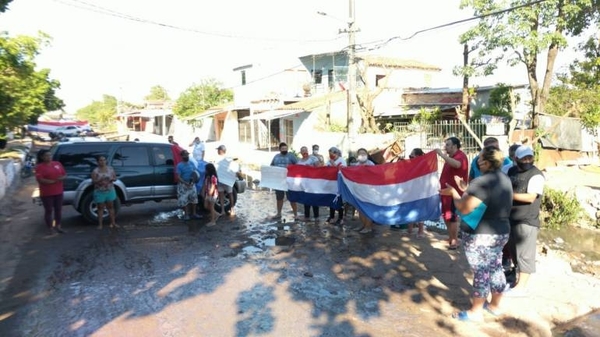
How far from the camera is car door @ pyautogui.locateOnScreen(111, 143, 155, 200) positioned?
1016 centimetres

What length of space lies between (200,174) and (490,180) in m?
7.46

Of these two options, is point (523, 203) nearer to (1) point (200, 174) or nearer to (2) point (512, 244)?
(2) point (512, 244)

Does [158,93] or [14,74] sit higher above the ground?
[158,93]

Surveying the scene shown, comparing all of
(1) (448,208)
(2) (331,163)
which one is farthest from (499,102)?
(1) (448,208)

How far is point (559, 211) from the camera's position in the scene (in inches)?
456

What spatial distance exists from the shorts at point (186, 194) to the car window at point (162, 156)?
2.84 feet

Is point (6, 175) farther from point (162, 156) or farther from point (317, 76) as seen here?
point (317, 76)

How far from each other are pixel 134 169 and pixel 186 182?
1360 mm

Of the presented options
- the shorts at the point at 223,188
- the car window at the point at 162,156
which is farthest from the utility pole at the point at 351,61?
the car window at the point at 162,156

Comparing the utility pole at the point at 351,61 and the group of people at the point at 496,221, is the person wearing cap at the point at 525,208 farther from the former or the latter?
the utility pole at the point at 351,61

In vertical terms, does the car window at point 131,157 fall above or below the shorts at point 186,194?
above

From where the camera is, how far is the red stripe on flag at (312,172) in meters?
9.39

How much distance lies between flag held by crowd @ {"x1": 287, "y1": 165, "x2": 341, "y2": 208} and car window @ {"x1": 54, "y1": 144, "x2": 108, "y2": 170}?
4292mm


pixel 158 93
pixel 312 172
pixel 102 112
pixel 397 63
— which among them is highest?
pixel 158 93
